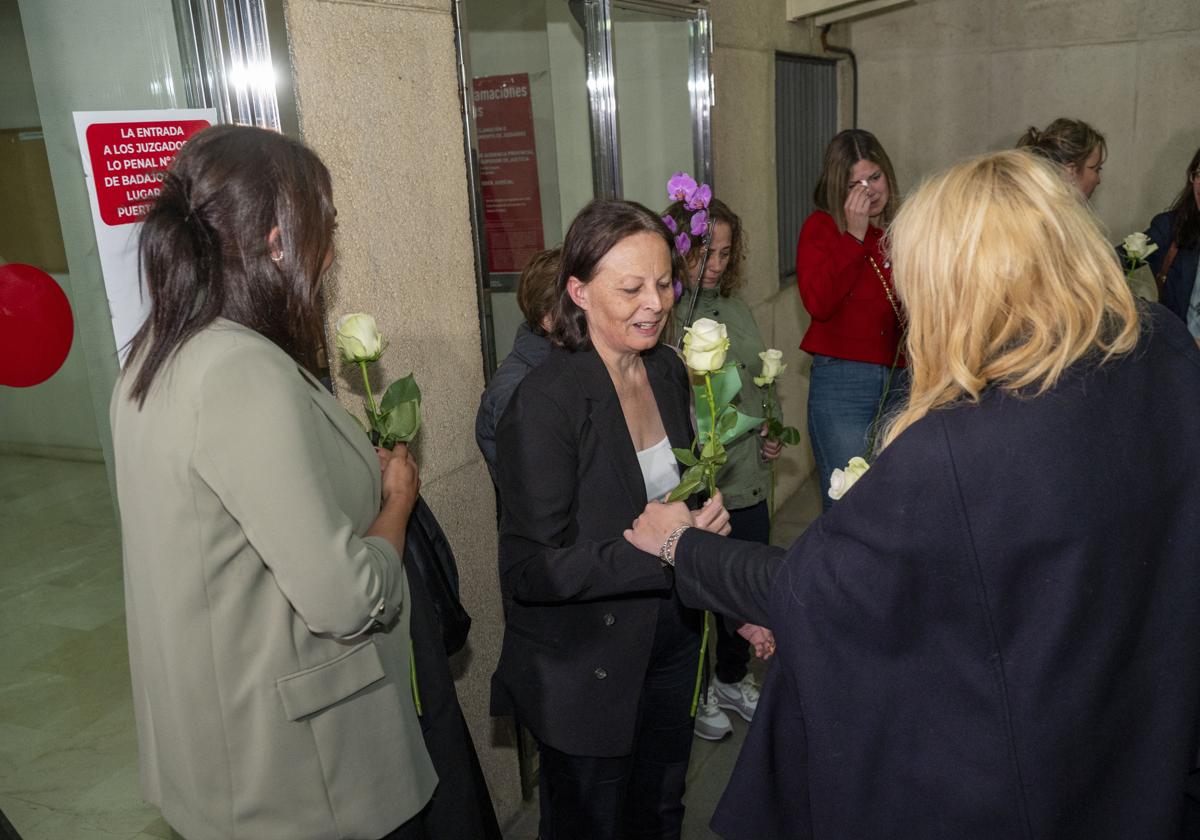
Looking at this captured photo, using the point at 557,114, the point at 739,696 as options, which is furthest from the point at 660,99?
the point at 739,696

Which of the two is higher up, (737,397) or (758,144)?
(758,144)

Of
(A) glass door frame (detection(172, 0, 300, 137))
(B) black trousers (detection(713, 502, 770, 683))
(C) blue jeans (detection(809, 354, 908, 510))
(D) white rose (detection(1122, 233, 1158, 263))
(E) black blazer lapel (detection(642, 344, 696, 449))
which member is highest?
(A) glass door frame (detection(172, 0, 300, 137))

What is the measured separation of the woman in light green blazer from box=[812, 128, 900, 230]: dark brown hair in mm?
2771

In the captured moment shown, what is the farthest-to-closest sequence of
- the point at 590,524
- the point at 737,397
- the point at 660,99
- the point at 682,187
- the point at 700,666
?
1. the point at 660,99
2. the point at 737,397
3. the point at 682,187
4. the point at 700,666
5. the point at 590,524

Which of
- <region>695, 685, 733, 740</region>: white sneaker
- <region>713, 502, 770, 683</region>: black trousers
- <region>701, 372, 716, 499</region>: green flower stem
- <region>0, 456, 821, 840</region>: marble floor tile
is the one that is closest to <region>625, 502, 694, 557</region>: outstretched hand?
<region>701, 372, 716, 499</region>: green flower stem

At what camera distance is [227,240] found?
1.51m

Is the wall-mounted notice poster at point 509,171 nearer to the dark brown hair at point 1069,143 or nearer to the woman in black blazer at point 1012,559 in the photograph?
the dark brown hair at point 1069,143

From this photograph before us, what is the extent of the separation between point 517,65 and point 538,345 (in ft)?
7.69

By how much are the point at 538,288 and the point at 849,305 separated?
1623 millimetres

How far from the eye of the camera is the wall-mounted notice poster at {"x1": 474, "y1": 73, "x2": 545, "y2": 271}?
4.36 meters

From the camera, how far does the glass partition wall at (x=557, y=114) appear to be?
4395 mm

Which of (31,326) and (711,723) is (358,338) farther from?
(711,723)

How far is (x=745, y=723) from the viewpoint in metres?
3.78

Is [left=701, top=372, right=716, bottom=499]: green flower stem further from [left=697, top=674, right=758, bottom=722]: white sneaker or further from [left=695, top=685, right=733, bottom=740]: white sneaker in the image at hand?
[left=697, top=674, right=758, bottom=722]: white sneaker
